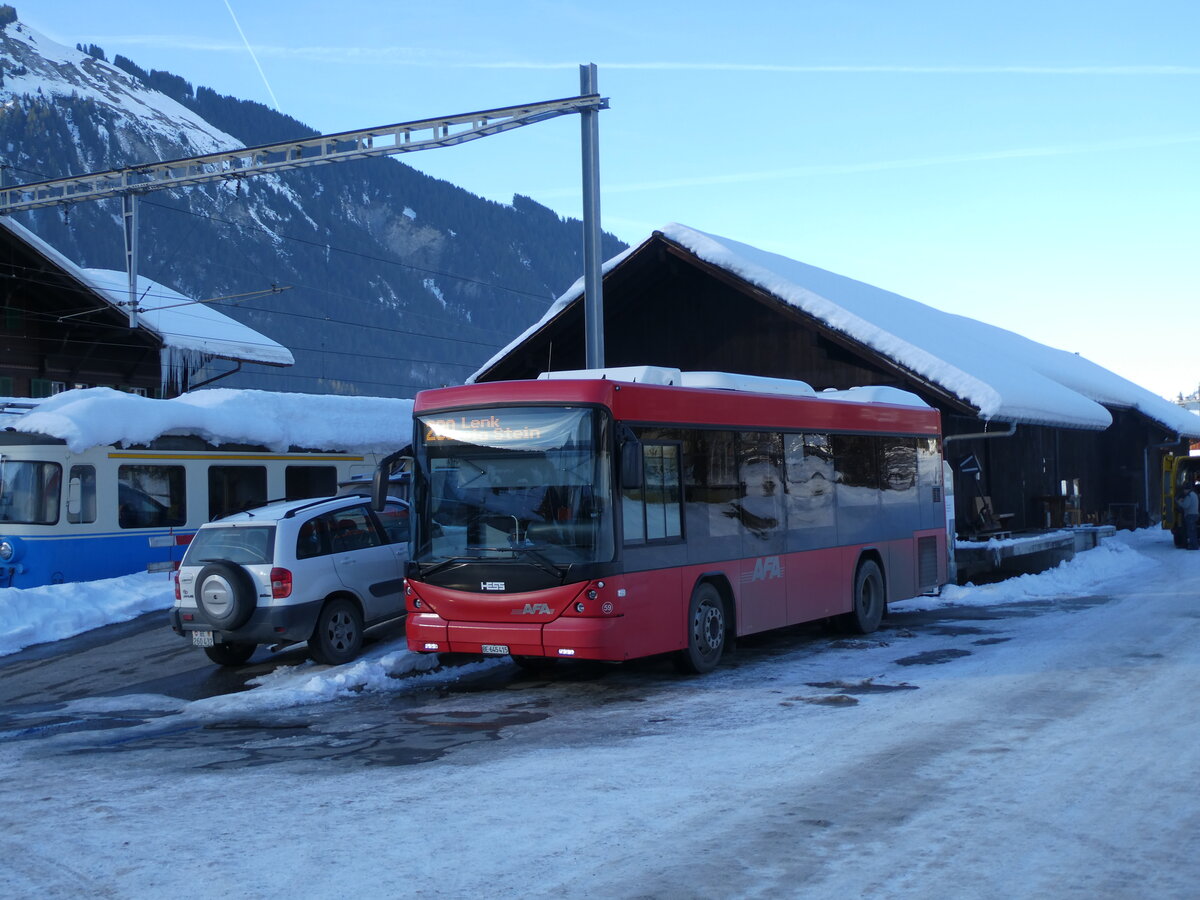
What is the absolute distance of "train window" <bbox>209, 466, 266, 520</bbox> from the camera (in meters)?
23.2

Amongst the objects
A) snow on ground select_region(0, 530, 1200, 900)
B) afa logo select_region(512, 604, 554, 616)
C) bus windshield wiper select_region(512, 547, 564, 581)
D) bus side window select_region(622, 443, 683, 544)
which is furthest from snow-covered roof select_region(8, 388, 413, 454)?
snow on ground select_region(0, 530, 1200, 900)

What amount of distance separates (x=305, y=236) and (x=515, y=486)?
566 feet

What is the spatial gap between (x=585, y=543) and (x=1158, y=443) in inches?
1334

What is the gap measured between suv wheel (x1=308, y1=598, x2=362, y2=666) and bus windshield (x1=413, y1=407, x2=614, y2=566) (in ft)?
7.26

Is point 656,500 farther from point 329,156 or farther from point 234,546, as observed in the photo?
point 329,156

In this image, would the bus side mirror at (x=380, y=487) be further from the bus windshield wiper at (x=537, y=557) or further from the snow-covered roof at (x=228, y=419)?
the snow-covered roof at (x=228, y=419)

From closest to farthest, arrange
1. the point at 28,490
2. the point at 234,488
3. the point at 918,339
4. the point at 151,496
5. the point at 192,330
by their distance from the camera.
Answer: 1. the point at 28,490
2. the point at 151,496
3. the point at 234,488
4. the point at 918,339
5. the point at 192,330

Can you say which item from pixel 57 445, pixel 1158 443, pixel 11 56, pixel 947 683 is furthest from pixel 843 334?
pixel 11 56

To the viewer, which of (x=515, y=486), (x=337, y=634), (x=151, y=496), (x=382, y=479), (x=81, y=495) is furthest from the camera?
(x=151, y=496)

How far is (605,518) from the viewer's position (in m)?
10.9

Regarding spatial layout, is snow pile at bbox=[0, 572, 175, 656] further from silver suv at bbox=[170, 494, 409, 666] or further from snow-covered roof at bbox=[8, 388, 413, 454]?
silver suv at bbox=[170, 494, 409, 666]

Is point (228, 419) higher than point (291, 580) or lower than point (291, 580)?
higher

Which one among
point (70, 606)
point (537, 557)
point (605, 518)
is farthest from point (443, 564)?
point (70, 606)

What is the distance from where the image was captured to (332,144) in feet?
65.3
